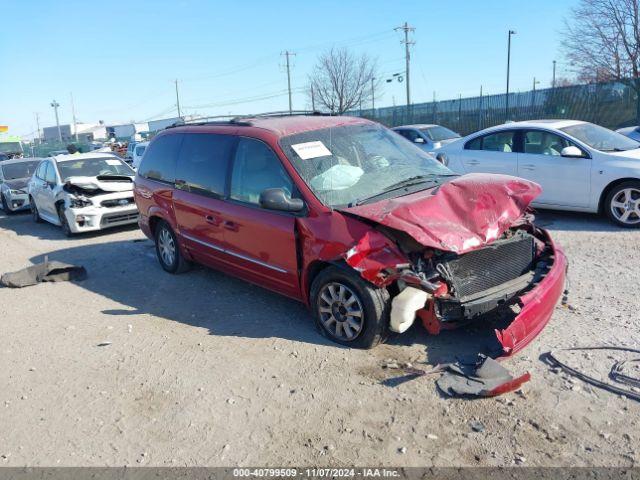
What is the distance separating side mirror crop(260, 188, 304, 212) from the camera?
4387 mm

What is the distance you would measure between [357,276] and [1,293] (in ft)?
17.1

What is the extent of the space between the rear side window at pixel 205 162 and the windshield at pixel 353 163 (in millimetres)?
905

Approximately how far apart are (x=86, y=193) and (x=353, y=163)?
7198 mm

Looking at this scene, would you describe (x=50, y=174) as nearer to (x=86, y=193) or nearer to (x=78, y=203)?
(x=86, y=193)

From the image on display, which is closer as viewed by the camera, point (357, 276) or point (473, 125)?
point (357, 276)

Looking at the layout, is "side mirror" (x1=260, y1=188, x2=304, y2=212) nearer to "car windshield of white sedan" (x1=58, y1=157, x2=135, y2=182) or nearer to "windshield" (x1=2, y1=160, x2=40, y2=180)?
"car windshield of white sedan" (x1=58, y1=157, x2=135, y2=182)

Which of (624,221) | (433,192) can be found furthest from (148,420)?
(624,221)

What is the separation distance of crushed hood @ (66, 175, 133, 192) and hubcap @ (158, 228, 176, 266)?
12.4 ft

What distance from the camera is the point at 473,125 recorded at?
29.2 m

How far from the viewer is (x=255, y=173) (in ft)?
16.7

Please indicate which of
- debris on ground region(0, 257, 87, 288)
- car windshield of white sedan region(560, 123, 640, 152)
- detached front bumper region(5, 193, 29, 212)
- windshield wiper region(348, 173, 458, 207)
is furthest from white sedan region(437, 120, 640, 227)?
detached front bumper region(5, 193, 29, 212)

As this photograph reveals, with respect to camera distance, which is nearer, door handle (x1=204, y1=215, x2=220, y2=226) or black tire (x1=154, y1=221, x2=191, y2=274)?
door handle (x1=204, y1=215, x2=220, y2=226)

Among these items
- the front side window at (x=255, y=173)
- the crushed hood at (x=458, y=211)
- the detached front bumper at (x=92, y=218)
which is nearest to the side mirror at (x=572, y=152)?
the crushed hood at (x=458, y=211)

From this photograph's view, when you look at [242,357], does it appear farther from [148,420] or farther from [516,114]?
[516,114]
